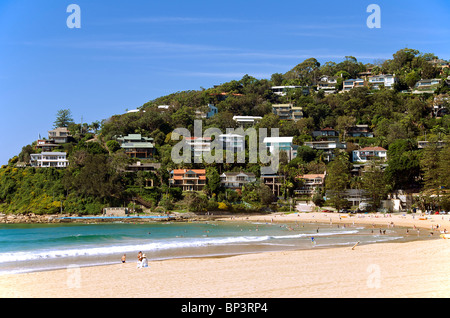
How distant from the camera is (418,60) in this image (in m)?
105

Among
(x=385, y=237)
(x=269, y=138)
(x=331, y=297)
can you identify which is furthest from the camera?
(x=269, y=138)

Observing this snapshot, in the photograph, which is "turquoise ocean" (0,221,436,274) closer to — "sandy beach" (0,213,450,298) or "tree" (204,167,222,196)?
"sandy beach" (0,213,450,298)

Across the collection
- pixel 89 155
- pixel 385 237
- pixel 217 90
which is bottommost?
pixel 385 237

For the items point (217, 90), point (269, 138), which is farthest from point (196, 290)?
point (217, 90)

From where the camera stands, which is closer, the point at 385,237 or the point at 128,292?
the point at 128,292

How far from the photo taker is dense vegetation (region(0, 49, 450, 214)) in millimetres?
55812

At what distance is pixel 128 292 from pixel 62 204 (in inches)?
1989

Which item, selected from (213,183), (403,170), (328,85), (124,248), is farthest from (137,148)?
(328,85)

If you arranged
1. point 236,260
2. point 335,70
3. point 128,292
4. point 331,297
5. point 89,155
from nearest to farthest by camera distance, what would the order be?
point 331,297
point 128,292
point 236,260
point 89,155
point 335,70

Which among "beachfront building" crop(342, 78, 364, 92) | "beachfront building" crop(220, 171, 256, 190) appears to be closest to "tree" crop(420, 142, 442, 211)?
"beachfront building" crop(220, 171, 256, 190)

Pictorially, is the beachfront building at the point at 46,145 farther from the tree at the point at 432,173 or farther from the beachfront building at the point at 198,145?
the tree at the point at 432,173

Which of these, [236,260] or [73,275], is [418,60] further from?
[73,275]

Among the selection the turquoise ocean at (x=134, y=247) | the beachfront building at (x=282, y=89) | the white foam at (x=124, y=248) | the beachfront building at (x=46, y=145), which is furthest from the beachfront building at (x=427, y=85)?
the beachfront building at (x=46, y=145)

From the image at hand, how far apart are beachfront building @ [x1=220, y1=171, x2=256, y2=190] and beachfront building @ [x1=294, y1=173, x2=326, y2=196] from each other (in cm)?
734
